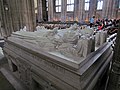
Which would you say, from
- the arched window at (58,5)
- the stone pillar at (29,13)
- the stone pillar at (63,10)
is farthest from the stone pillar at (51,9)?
the stone pillar at (29,13)

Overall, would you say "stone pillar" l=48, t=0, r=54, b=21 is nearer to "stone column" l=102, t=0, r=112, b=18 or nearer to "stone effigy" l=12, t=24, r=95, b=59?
"stone column" l=102, t=0, r=112, b=18

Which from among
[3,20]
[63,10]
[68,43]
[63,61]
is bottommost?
[63,61]

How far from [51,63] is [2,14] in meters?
3.38

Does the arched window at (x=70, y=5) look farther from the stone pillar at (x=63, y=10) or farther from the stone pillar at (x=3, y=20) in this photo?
the stone pillar at (x=3, y=20)

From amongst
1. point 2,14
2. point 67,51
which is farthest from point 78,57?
point 2,14

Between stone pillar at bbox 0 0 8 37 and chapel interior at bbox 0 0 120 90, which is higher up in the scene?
stone pillar at bbox 0 0 8 37

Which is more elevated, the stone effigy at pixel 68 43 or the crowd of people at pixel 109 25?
the crowd of people at pixel 109 25

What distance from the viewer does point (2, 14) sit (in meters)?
3.73

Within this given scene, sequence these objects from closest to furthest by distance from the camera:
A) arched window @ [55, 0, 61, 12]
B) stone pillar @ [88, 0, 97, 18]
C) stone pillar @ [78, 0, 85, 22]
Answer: stone pillar @ [88, 0, 97, 18] → stone pillar @ [78, 0, 85, 22] → arched window @ [55, 0, 61, 12]

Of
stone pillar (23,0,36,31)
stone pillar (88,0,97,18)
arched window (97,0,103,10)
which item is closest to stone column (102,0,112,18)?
arched window (97,0,103,10)

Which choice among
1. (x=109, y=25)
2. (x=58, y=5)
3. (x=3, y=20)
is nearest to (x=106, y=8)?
(x=109, y=25)

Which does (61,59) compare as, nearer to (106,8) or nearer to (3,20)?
(3,20)

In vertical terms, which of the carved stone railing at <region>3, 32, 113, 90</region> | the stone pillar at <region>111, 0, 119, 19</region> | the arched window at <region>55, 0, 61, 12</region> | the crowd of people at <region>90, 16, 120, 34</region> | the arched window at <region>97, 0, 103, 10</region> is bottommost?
the carved stone railing at <region>3, 32, 113, 90</region>

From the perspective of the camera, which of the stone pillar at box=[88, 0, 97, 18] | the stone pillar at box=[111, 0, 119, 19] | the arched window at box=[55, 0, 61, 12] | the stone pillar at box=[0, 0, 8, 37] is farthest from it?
the arched window at box=[55, 0, 61, 12]
